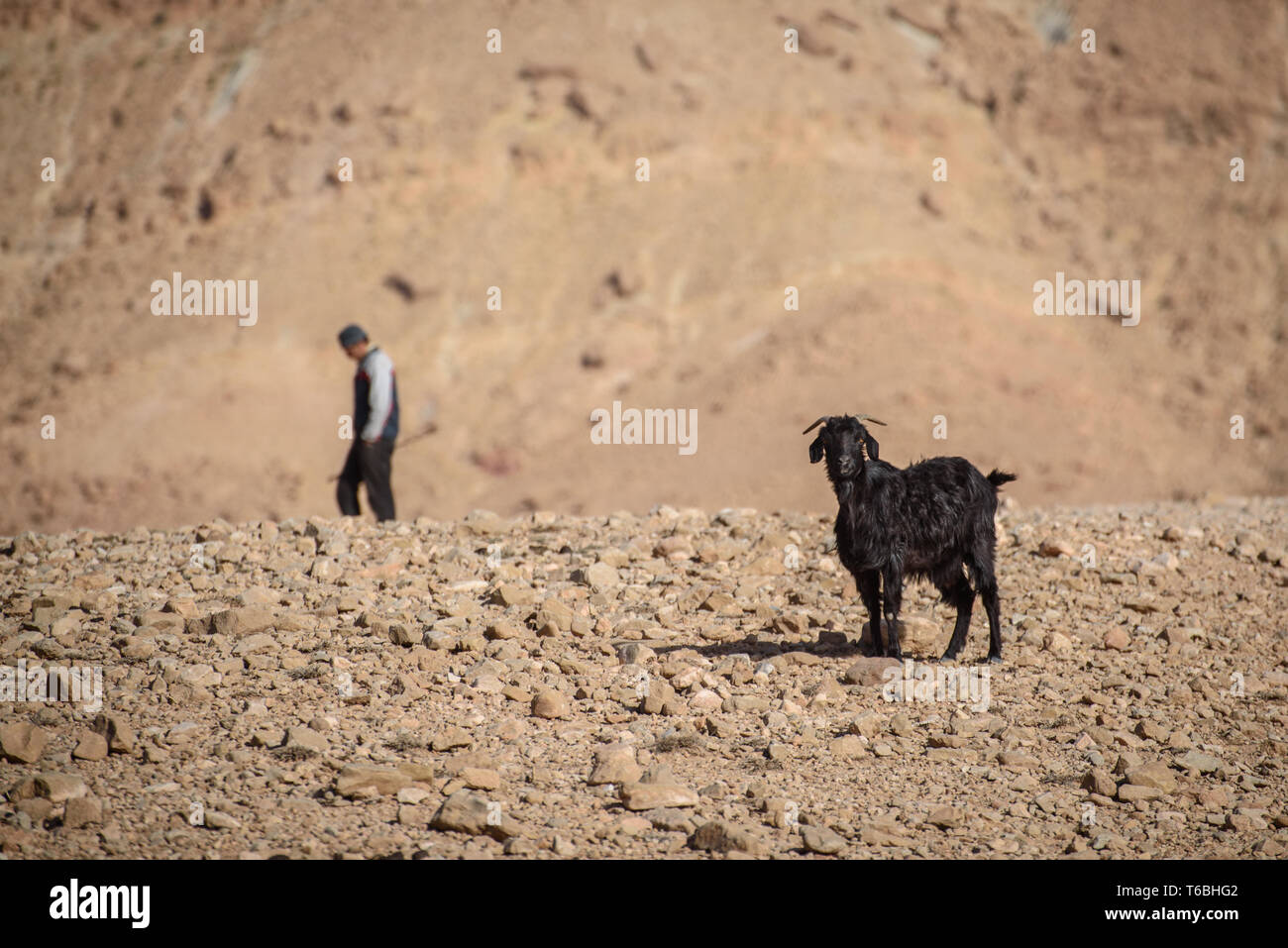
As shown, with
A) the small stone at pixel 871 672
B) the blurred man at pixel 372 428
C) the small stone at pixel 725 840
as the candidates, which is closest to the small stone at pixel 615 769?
the small stone at pixel 725 840

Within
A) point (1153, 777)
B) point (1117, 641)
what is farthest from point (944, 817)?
point (1117, 641)

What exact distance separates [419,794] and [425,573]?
3321 mm

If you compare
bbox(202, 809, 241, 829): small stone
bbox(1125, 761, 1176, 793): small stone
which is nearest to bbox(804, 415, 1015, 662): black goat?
bbox(1125, 761, 1176, 793): small stone

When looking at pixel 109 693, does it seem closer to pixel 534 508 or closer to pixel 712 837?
pixel 712 837

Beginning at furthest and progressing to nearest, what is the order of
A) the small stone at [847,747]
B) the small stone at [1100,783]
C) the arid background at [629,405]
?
the small stone at [847,747], the small stone at [1100,783], the arid background at [629,405]

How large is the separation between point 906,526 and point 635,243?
75.4ft

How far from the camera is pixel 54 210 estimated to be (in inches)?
1328

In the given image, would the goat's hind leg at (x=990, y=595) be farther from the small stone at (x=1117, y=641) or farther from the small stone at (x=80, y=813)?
the small stone at (x=80, y=813)

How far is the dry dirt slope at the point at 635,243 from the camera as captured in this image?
25312 millimetres

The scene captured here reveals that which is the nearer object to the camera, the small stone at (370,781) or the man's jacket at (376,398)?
the small stone at (370,781)

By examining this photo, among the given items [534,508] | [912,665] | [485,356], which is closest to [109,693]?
[912,665]

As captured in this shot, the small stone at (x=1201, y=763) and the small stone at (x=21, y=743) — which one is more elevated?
the small stone at (x=21, y=743)

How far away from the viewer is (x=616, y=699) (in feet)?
22.6

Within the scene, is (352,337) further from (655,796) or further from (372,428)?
(655,796)
